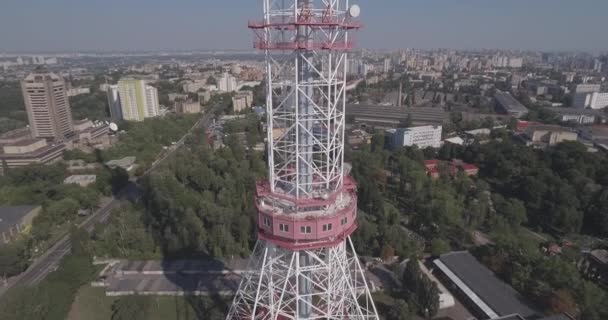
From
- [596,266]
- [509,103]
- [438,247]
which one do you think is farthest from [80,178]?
[509,103]

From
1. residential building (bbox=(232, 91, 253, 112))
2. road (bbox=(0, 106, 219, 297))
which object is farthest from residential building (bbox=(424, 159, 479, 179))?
residential building (bbox=(232, 91, 253, 112))

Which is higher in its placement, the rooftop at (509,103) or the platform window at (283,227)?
the platform window at (283,227)

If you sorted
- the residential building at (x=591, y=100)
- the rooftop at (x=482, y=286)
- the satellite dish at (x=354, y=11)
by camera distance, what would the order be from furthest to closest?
the residential building at (x=591, y=100)
the rooftop at (x=482, y=286)
the satellite dish at (x=354, y=11)

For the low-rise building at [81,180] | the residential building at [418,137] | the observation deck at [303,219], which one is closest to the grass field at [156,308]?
the observation deck at [303,219]

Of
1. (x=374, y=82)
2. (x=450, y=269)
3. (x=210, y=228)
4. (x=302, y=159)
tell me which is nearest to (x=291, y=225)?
(x=302, y=159)

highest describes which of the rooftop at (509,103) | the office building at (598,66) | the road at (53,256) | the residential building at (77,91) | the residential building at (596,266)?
the office building at (598,66)

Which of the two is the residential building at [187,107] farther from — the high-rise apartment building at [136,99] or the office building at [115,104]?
the office building at [115,104]
